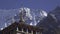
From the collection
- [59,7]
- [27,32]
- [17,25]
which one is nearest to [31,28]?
[27,32]

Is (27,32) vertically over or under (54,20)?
under

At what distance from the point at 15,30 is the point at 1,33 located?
6.97ft

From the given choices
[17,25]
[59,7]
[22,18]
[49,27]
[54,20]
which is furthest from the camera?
[59,7]

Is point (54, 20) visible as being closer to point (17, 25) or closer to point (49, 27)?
point (49, 27)

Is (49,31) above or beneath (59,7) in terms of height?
beneath

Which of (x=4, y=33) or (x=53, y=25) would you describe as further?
(x=53, y=25)

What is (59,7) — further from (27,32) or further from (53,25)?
(27,32)

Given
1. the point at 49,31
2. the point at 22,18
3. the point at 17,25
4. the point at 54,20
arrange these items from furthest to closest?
1. the point at 54,20
2. the point at 49,31
3. the point at 22,18
4. the point at 17,25

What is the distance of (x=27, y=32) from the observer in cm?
2017

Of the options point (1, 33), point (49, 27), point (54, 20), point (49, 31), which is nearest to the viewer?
point (1, 33)

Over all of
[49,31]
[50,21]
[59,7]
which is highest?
[59,7]

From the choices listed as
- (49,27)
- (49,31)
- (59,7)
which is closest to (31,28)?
(49,31)

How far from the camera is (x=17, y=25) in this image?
63.3ft

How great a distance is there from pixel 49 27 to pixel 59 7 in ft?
56.9
